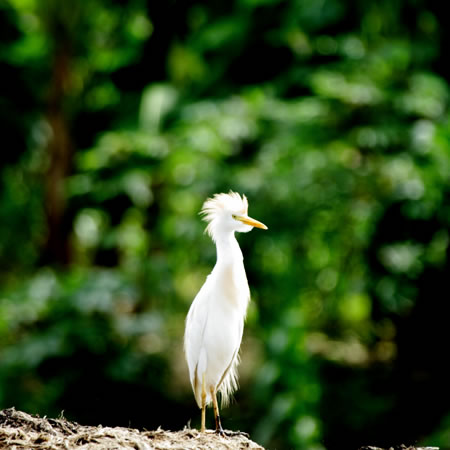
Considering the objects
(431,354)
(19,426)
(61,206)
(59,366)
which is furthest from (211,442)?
(61,206)

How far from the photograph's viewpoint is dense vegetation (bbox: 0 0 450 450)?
16.2 ft

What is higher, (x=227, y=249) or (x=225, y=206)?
(x=225, y=206)

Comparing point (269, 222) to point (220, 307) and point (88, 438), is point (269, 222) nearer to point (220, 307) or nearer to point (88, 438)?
point (220, 307)

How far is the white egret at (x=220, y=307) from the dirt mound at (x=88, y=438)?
0.10 meters

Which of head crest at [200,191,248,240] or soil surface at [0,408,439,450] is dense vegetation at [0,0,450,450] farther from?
head crest at [200,191,248,240]

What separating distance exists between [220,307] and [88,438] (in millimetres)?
648

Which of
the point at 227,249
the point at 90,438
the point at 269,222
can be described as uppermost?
the point at 269,222

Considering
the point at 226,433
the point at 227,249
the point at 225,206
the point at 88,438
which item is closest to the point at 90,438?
the point at 88,438

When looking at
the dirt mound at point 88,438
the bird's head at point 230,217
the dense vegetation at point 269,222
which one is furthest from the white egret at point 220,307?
the dense vegetation at point 269,222

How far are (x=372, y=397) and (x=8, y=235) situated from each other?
15.4ft

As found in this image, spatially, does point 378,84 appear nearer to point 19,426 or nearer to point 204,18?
point 204,18

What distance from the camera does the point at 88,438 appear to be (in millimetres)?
2184

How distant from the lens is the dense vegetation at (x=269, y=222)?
4.95m

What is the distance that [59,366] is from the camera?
532 cm
